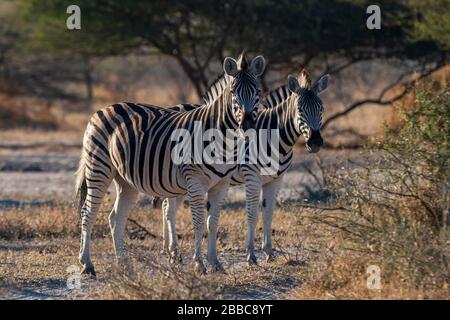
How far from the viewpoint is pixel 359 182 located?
7.98 meters

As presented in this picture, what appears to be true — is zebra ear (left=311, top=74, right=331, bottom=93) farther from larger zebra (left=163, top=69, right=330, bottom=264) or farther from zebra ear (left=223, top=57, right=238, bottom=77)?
zebra ear (left=223, top=57, right=238, bottom=77)

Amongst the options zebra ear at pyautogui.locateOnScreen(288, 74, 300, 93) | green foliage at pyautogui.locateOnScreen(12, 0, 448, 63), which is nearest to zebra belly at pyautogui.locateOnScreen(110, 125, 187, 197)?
zebra ear at pyautogui.locateOnScreen(288, 74, 300, 93)

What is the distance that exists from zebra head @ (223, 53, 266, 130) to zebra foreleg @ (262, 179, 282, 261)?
1.69 metres

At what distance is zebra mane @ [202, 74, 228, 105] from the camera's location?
29.6ft

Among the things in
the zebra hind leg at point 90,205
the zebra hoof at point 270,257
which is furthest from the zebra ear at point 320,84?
the zebra hind leg at point 90,205

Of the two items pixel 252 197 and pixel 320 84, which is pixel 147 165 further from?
pixel 320 84

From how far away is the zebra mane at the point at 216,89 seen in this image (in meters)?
9.02

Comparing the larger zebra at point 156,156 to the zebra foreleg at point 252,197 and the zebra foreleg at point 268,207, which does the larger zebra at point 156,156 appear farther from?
the zebra foreleg at point 268,207

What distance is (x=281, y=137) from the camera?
394 inches

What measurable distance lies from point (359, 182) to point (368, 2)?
11481 millimetres

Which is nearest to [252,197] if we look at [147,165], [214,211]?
[214,211]
